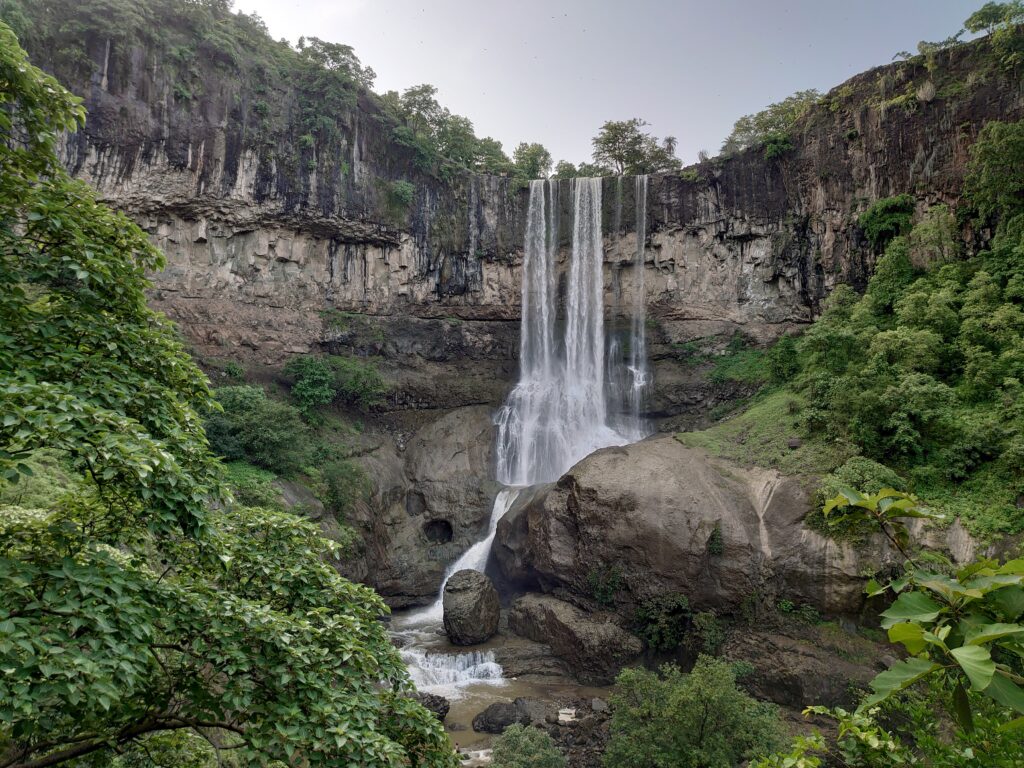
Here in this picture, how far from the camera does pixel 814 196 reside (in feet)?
91.6

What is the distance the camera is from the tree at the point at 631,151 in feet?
119

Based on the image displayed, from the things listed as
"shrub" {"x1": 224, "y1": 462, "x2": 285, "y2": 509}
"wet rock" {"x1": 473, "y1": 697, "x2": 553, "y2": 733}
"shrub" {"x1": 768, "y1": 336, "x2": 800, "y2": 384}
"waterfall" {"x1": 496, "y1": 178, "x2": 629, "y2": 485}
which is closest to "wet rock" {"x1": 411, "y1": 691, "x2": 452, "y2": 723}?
"wet rock" {"x1": 473, "y1": 697, "x2": 553, "y2": 733}

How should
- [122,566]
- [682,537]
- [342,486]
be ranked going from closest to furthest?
[122,566] → [682,537] → [342,486]

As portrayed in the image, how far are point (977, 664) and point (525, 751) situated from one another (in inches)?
436

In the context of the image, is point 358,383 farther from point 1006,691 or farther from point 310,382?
point 1006,691

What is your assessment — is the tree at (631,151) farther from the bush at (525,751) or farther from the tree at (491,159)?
the bush at (525,751)

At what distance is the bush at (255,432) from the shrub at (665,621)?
13102 millimetres

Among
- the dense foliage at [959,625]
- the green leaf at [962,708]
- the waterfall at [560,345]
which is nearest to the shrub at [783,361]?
the waterfall at [560,345]

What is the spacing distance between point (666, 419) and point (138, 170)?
89.1ft

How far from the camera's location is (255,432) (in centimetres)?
2019

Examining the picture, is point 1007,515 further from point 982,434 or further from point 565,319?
point 565,319

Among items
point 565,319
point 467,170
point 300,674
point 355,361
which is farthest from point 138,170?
point 300,674

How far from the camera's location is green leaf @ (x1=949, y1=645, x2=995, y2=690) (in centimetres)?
137

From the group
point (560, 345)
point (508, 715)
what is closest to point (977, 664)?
point (508, 715)
